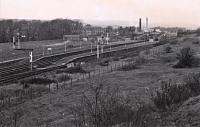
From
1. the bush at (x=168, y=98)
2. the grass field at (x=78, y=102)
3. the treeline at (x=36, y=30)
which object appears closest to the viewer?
the grass field at (x=78, y=102)

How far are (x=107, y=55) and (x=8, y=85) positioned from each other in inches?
1356

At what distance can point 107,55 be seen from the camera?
6912 centimetres

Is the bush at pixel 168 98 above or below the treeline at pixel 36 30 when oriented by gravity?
below

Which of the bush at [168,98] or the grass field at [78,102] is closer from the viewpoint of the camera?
the grass field at [78,102]

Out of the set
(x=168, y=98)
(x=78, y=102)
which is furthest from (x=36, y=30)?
(x=168, y=98)

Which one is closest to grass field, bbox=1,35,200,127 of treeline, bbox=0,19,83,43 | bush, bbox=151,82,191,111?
bush, bbox=151,82,191,111

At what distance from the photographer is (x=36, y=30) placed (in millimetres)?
106438

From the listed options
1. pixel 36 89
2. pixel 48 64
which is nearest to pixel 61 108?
pixel 36 89

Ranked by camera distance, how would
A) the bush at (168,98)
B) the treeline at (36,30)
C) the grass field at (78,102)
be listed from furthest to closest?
the treeline at (36,30) < the bush at (168,98) < the grass field at (78,102)

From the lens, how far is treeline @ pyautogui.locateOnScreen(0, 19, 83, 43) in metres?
91.1

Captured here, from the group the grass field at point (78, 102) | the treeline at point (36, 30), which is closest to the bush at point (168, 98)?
the grass field at point (78, 102)

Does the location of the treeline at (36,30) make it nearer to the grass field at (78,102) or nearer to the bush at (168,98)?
the grass field at (78,102)

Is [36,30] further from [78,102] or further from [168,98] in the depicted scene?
[168,98]

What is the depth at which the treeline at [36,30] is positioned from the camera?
91081 mm
